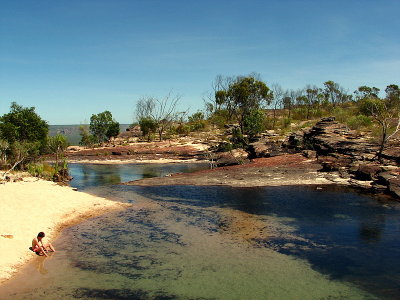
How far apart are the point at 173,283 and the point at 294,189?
25.6m

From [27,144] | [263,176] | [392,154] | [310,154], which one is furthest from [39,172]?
[392,154]

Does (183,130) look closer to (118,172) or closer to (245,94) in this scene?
(245,94)

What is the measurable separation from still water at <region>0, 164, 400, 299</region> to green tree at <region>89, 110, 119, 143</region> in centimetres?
7058

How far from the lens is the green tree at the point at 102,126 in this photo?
101 meters

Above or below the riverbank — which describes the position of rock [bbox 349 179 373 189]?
below

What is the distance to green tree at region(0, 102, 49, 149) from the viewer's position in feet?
162

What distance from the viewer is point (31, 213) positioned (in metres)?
27.0

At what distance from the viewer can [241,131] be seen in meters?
85.2

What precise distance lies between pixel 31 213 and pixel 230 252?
1658 centimetres

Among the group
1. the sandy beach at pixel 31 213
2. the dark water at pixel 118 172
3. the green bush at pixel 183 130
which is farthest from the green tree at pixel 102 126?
→ the sandy beach at pixel 31 213

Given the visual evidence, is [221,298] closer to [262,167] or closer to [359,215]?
[359,215]

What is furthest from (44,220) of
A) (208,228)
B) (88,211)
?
(208,228)

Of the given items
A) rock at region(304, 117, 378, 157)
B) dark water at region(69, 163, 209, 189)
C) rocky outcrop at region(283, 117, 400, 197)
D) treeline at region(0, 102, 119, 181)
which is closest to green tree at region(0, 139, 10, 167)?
treeline at region(0, 102, 119, 181)

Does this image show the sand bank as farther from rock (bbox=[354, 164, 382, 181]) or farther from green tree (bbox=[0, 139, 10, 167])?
rock (bbox=[354, 164, 382, 181])
